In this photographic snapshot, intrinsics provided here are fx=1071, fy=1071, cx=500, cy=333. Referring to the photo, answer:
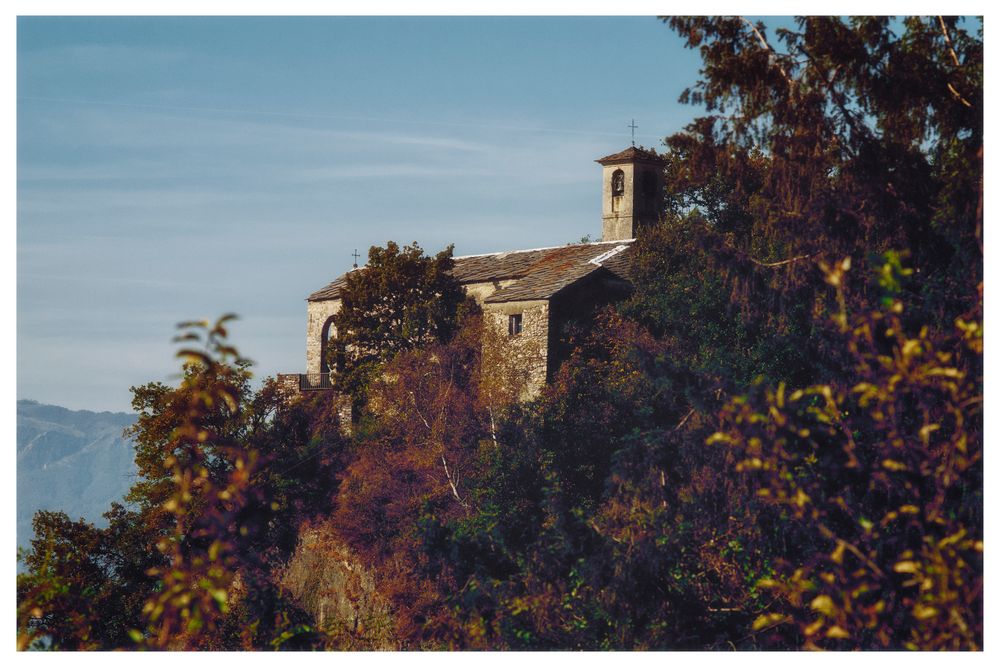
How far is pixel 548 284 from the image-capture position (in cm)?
2402

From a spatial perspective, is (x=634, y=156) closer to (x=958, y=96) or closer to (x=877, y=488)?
(x=958, y=96)

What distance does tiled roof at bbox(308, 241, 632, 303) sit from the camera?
24.0 m

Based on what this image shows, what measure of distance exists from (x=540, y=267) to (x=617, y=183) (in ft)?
Result: 21.5

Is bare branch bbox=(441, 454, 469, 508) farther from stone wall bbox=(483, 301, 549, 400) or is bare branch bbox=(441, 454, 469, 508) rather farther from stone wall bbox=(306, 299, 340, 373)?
stone wall bbox=(306, 299, 340, 373)

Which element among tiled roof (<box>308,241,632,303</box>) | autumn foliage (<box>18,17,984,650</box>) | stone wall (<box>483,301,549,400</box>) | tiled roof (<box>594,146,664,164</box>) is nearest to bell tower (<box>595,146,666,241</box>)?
tiled roof (<box>594,146,664,164</box>)

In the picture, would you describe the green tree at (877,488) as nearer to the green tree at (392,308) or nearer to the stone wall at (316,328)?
the green tree at (392,308)

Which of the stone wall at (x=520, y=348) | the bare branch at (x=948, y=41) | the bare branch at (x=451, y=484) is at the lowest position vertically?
the bare branch at (x=451, y=484)

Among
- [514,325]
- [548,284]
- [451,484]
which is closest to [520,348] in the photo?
[514,325]

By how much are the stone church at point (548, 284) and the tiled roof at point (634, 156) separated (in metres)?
0.03

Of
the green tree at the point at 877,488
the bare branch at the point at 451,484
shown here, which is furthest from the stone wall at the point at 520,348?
the green tree at the point at 877,488

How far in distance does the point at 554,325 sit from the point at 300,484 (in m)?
7.05

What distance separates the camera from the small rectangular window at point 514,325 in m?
23.6

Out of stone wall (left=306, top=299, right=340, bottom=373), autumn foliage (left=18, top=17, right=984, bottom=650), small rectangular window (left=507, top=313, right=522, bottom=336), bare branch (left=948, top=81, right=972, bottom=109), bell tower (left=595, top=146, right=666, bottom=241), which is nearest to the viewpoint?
autumn foliage (left=18, top=17, right=984, bottom=650)

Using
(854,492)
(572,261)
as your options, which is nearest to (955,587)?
(854,492)
